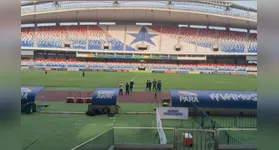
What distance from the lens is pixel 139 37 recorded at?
75.1 meters

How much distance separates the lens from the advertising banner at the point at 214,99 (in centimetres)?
1492

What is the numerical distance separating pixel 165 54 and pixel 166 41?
15.4 ft

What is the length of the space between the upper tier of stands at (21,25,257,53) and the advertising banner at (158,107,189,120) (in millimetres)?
58935

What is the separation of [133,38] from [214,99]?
60919 mm

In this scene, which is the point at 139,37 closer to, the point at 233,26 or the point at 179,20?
the point at 179,20

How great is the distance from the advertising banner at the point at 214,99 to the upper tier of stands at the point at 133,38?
A: 5814cm

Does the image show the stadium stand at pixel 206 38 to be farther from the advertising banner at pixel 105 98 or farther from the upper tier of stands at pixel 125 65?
the advertising banner at pixel 105 98

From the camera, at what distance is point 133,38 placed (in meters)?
74.9

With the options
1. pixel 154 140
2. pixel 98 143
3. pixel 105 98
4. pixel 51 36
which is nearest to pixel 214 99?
pixel 105 98

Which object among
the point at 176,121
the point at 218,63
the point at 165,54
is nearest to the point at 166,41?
the point at 165,54

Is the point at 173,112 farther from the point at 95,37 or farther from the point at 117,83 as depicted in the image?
the point at 95,37

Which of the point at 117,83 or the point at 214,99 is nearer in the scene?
the point at 214,99

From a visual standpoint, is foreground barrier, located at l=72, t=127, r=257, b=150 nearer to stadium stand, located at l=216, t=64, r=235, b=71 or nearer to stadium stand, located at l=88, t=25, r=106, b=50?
stadium stand, located at l=216, t=64, r=235, b=71

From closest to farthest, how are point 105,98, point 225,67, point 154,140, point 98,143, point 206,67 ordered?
1. point 98,143
2. point 154,140
3. point 105,98
4. point 206,67
5. point 225,67
